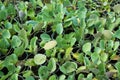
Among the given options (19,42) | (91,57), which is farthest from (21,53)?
(91,57)

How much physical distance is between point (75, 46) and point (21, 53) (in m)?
0.23

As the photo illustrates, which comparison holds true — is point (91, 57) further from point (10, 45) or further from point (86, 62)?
point (10, 45)

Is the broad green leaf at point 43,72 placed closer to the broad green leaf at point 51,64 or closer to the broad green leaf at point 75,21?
the broad green leaf at point 51,64

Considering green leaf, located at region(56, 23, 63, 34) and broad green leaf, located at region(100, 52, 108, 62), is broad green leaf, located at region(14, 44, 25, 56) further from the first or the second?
broad green leaf, located at region(100, 52, 108, 62)

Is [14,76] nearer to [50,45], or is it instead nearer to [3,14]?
[50,45]

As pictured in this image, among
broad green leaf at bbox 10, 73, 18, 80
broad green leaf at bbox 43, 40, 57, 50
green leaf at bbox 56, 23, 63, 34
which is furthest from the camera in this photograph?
green leaf at bbox 56, 23, 63, 34

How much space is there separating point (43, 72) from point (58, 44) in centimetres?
16

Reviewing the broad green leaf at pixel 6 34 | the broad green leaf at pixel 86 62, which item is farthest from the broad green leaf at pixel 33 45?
the broad green leaf at pixel 86 62

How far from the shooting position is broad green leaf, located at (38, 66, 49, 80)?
1.03 metres

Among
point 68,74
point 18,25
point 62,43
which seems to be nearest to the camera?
point 68,74

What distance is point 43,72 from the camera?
1052 mm

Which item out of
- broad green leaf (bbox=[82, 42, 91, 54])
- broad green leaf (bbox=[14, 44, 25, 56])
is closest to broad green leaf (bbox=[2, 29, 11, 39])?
broad green leaf (bbox=[14, 44, 25, 56])

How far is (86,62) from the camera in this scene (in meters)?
1.09

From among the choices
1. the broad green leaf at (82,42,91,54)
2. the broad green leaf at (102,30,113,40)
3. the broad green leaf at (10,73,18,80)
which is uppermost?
the broad green leaf at (102,30,113,40)
